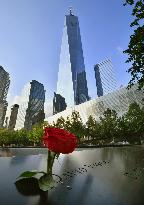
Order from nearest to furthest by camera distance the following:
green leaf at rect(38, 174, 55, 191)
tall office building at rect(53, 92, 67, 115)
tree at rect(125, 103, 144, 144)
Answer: green leaf at rect(38, 174, 55, 191) → tree at rect(125, 103, 144, 144) → tall office building at rect(53, 92, 67, 115)

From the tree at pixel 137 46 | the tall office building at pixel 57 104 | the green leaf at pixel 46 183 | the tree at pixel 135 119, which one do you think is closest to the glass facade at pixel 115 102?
the tree at pixel 135 119

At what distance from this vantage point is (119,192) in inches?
60.6

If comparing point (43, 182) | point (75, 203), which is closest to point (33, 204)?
point (75, 203)

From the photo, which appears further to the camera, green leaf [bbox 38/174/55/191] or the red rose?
the red rose

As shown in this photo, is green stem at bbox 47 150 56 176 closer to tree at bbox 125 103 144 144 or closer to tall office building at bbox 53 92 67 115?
tree at bbox 125 103 144 144

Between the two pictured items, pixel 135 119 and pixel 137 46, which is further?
pixel 135 119

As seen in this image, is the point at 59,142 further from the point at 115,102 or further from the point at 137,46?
the point at 115,102

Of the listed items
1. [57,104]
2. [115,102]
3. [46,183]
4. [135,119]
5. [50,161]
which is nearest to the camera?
[46,183]

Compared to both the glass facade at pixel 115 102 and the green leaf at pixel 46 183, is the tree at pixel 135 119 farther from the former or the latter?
the glass facade at pixel 115 102

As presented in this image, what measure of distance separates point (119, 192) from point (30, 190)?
1.84 feet

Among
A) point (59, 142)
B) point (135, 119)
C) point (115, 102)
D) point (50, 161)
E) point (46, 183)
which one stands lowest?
point (46, 183)

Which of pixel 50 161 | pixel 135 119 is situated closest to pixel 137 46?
pixel 50 161

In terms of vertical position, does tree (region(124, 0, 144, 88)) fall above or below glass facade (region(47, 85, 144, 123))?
below

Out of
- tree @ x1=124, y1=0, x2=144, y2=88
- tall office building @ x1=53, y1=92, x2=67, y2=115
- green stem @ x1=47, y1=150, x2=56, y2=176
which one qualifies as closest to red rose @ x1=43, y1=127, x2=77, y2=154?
green stem @ x1=47, y1=150, x2=56, y2=176
